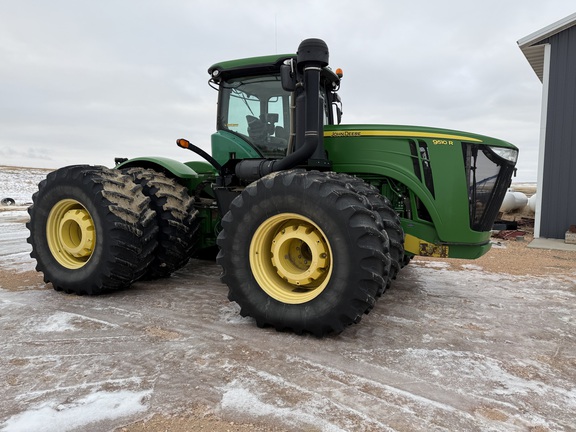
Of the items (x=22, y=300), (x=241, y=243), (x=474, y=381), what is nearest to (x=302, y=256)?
(x=241, y=243)

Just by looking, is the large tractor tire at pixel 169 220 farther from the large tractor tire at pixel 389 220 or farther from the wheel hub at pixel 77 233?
the large tractor tire at pixel 389 220

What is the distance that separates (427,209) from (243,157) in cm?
208

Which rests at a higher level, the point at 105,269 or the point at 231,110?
the point at 231,110

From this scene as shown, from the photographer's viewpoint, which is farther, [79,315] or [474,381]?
[79,315]

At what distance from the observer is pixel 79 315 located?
12.7 ft

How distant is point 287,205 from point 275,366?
1266 millimetres

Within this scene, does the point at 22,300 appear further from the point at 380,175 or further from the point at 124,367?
the point at 380,175

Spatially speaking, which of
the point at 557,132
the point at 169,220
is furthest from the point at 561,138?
the point at 169,220

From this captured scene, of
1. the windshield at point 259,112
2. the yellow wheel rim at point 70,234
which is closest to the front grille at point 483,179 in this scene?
the windshield at point 259,112

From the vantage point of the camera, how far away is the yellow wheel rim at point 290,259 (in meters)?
3.43

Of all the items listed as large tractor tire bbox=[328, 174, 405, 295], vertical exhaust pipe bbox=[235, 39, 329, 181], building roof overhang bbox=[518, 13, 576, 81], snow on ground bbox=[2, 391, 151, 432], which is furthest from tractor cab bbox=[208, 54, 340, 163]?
building roof overhang bbox=[518, 13, 576, 81]

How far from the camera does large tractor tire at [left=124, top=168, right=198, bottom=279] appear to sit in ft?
16.0

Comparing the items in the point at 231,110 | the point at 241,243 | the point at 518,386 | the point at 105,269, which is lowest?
the point at 518,386

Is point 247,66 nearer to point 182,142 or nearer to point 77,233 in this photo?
point 182,142
